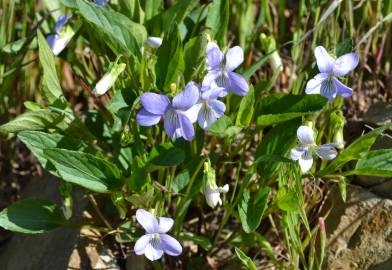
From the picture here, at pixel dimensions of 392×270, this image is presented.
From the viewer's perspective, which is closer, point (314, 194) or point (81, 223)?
point (314, 194)

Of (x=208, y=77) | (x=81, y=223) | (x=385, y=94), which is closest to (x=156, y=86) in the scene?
(x=208, y=77)

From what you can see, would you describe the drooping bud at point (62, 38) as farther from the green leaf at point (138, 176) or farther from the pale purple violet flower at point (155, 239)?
the pale purple violet flower at point (155, 239)

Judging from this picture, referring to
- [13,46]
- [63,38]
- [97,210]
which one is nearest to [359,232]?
[97,210]

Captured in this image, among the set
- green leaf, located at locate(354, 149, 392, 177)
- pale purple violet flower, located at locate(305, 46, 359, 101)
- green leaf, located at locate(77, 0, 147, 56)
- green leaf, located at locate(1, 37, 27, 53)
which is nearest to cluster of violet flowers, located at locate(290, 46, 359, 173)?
pale purple violet flower, located at locate(305, 46, 359, 101)

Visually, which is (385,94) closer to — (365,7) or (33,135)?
(365,7)

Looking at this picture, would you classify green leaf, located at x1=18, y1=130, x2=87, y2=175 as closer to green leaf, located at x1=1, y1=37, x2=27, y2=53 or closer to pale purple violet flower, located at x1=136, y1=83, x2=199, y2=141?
pale purple violet flower, located at x1=136, y1=83, x2=199, y2=141

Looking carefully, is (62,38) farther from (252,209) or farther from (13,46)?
(252,209)
